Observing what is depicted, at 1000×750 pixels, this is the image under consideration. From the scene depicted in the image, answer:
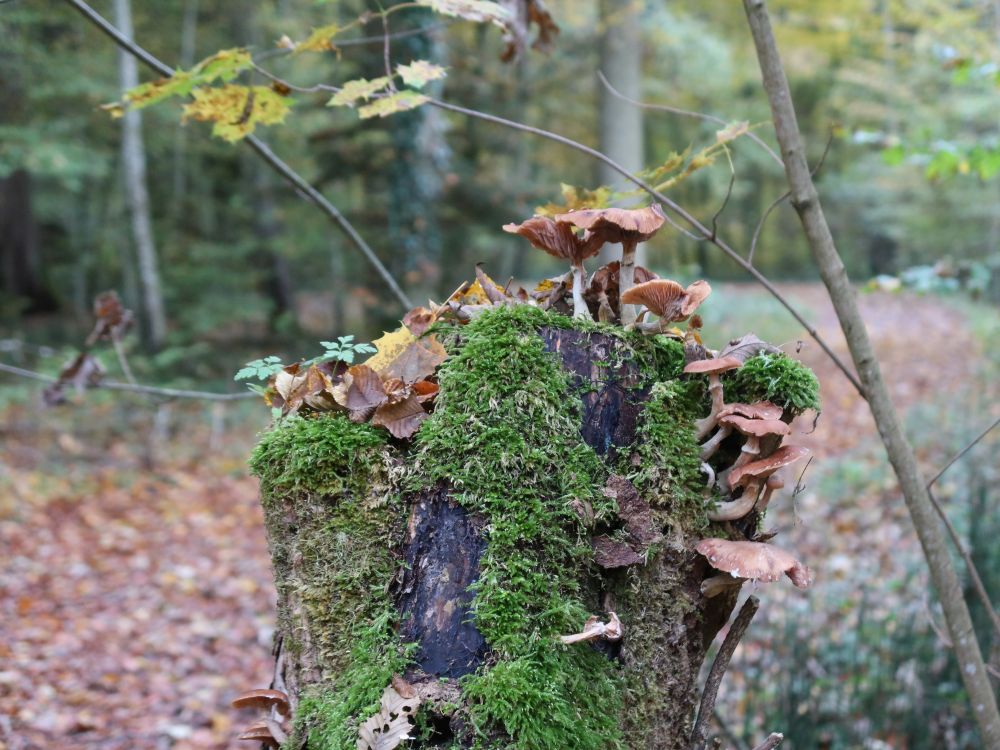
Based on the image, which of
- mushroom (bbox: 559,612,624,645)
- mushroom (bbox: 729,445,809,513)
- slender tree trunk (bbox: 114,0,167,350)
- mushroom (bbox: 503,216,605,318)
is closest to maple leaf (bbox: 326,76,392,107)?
mushroom (bbox: 503,216,605,318)

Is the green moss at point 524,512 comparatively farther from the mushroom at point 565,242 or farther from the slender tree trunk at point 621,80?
the slender tree trunk at point 621,80

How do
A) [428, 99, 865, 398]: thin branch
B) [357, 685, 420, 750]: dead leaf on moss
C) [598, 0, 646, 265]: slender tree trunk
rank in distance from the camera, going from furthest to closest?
[598, 0, 646, 265]: slender tree trunk → [428, 99, 865, 398]: thin branch → [357, 685, 420, 750]: dead leaf on moss

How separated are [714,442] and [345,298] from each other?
56.4ft

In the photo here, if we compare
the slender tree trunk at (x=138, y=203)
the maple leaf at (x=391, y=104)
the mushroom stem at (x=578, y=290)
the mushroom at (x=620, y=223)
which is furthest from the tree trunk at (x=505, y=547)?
the slender tree trunk at (x=138, y=203)

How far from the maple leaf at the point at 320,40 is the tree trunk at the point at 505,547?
101 centimetres

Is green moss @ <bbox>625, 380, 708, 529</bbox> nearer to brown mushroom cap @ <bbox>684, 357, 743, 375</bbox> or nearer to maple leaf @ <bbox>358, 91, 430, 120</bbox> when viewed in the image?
brown mushroom cap @ <bbox>684, 357, 743, 375</bbox>

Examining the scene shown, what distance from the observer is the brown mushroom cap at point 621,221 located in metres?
1.50

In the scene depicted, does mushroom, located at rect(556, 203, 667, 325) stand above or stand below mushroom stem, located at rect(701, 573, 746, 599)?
above

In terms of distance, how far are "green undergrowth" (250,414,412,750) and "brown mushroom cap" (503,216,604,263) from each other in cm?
56

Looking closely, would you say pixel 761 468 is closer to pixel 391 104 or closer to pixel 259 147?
pixel 391 104

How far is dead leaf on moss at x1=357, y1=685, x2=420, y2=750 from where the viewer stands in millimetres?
1299

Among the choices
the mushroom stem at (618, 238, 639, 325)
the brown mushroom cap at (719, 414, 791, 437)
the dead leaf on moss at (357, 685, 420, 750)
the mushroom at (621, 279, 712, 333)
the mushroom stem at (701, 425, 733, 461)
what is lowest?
the dead leaf on moss at (357, 685, 420, 750)

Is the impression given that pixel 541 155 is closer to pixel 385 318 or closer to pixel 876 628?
pixel 385 318

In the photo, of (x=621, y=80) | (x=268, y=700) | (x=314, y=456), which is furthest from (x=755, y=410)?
(x=621, y=80)
